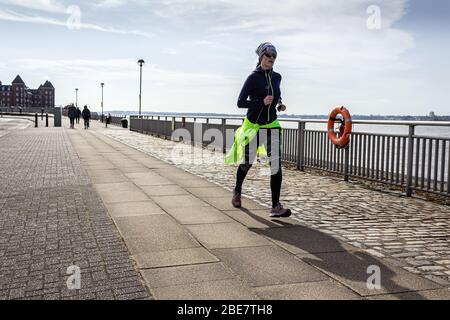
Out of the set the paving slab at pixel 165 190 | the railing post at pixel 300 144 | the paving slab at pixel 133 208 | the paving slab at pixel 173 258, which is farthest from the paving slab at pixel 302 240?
the railing post at pixel 300 144

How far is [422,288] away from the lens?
342 cm

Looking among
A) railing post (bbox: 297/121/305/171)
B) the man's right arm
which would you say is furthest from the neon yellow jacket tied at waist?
railing post (bbox: 297/121/305/171)

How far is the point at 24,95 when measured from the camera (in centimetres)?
18350

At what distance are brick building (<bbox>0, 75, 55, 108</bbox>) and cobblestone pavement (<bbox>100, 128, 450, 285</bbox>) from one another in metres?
186

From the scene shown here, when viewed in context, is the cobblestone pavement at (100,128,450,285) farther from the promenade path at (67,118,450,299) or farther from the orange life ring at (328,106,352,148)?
the orange life ring at (328,106,352,148)

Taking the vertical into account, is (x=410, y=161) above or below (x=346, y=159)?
above

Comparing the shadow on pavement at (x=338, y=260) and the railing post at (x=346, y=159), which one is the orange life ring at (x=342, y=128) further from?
the shadow on pavement at (x=338, y=260)

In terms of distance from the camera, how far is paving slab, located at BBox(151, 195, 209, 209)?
6528 millimetres

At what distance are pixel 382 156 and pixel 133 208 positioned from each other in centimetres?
445

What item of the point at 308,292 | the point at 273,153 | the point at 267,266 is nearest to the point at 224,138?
the point at 273,153

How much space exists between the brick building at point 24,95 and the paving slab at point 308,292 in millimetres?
190315

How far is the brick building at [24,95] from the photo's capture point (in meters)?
179

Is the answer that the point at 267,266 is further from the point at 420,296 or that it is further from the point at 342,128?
the point at 342,128
